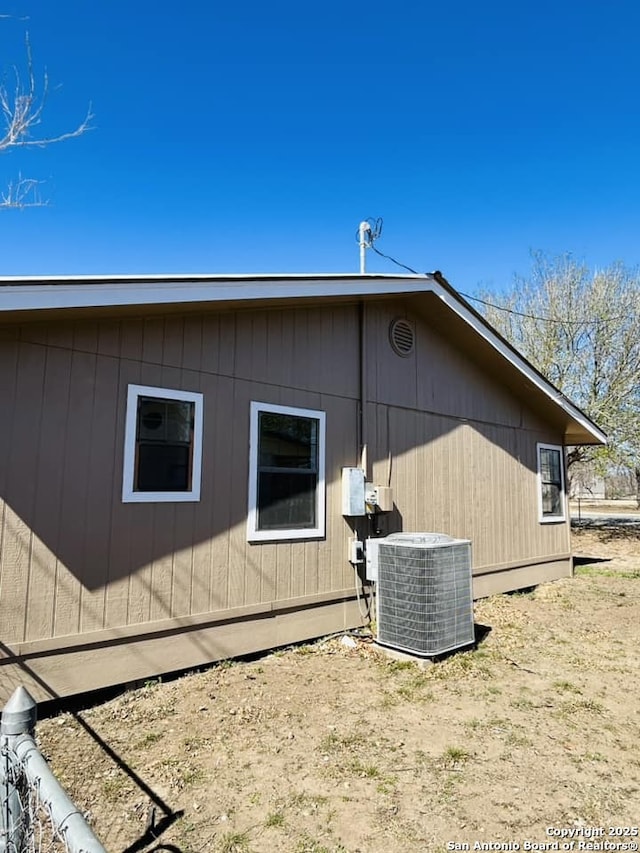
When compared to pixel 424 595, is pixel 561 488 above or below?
above

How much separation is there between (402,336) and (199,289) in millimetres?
3143

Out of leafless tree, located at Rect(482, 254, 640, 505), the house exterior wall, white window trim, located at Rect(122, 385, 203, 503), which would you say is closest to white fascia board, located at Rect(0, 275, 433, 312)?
the house exterior wall

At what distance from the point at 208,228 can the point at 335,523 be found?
6905 millimetres

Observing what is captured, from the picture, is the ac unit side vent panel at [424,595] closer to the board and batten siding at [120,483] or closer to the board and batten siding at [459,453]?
the board and batten siding at [120,483]

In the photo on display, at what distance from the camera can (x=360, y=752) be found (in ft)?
10.5

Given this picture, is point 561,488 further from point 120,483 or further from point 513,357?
point 120,483

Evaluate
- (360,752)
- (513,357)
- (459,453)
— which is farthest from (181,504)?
(513,357)

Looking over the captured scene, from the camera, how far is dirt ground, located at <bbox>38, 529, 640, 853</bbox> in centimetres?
248

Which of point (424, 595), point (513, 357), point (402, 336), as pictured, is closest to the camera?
point (424, 595)

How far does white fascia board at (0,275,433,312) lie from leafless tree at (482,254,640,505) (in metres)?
11.4

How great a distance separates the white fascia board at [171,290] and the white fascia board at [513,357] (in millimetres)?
1187

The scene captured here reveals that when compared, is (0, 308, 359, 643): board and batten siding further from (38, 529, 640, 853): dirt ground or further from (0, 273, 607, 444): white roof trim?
(38, 529, 640, 853): dirt ground

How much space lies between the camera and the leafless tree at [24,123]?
543cm

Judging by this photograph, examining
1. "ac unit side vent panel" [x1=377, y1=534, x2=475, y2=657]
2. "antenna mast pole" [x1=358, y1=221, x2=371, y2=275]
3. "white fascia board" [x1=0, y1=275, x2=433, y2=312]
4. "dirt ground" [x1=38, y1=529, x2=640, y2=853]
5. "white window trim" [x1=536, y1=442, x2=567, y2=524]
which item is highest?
"antenna mast pole" [x1=358, y1=221, x2=371, y2=275]
